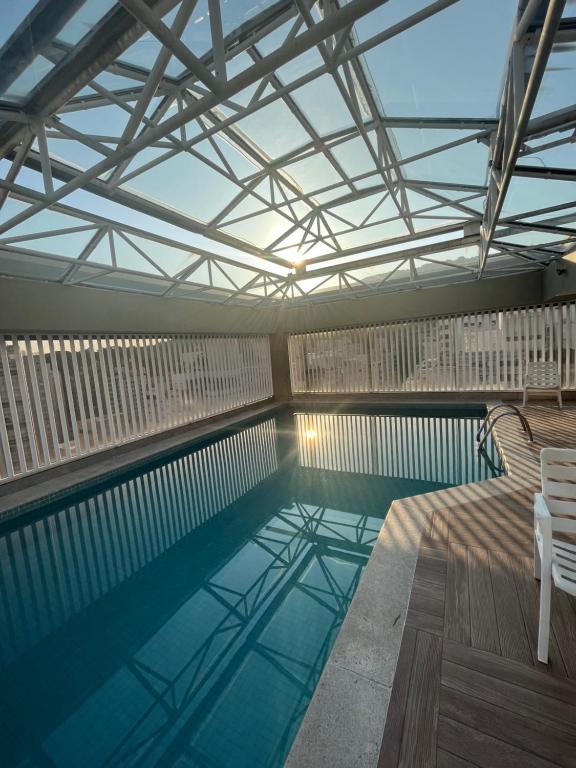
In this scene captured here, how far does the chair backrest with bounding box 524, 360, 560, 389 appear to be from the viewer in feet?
24.0

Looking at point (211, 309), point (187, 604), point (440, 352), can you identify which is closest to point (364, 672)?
point (187, 604)

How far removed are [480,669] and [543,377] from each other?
7.80 meters

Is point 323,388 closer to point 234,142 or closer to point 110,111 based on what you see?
point 234,142

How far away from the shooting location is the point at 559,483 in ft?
5.78

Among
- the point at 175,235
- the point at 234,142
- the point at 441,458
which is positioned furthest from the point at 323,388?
the point at 234,142

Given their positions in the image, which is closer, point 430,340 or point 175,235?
point 175,235

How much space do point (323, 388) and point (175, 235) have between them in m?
7.53

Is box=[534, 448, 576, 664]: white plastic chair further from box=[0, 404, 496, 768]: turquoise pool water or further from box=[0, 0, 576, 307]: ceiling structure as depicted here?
box=[0, 0, 576, 307]: ceiling structure

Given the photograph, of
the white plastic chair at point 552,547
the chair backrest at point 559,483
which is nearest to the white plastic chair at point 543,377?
the chair backrest at point 559,483

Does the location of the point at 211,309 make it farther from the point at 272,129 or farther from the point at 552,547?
the point at 552,547

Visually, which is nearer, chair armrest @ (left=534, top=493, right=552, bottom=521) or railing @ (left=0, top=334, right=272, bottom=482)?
chair armrest @ (left=534, top=493, right=552, bottom=521)

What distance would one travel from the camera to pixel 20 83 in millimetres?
2105

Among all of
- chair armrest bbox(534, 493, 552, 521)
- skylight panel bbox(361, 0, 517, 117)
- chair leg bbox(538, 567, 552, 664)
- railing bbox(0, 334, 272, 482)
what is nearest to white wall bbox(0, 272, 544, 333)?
railing bbox(0, 334, 272, 482)

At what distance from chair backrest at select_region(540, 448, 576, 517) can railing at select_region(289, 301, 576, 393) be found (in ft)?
27.2
